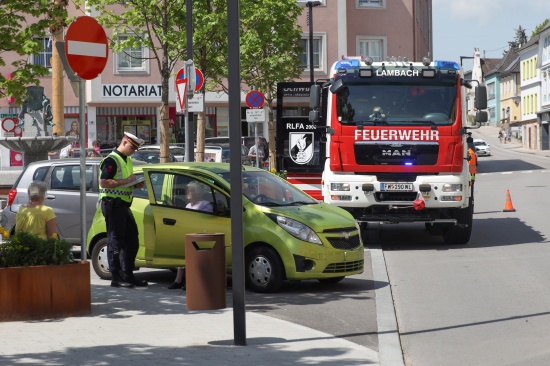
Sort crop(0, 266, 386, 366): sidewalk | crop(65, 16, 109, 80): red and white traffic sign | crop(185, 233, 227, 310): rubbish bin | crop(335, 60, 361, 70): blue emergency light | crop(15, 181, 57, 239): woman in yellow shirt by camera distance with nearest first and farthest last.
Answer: crop(0, 266, 386, 366): sidewalk < crop(65, 16, 109, 80): red and white traffic sign < crop(185, 233, 227, 310): rubbish bin < crop(15, 181, 57, 239): woman in yellow shirt < crop(335, 60, 361, 70): blue emergency light

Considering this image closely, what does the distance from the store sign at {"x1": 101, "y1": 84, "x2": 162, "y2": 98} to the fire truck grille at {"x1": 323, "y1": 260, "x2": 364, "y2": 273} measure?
40693mm

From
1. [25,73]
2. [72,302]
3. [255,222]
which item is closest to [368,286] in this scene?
[255,222]

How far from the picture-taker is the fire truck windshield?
18.7 m

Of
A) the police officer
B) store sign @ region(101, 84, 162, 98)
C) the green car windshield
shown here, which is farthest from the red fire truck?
store sign @ region(101, 84, 162, 98)

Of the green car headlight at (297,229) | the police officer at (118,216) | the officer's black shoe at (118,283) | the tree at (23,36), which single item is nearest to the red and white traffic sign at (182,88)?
the tree at (23,36)

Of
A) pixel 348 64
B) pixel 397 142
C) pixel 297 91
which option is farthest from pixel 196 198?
pixel 297 91

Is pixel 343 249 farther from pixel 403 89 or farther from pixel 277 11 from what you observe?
pixel 277 11

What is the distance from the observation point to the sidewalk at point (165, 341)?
26.9 ft

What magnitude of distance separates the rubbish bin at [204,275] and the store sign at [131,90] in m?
42.6

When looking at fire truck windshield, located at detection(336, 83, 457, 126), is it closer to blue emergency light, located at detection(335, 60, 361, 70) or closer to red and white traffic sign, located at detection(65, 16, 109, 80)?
blue emergency light, located at detection(335, 60, 361, 70)

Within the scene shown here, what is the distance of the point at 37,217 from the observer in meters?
11.9

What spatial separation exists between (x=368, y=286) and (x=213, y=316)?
3.45 m

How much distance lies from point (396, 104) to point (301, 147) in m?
8.10

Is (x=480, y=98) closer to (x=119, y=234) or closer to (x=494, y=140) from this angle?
(x=119, y=234)
